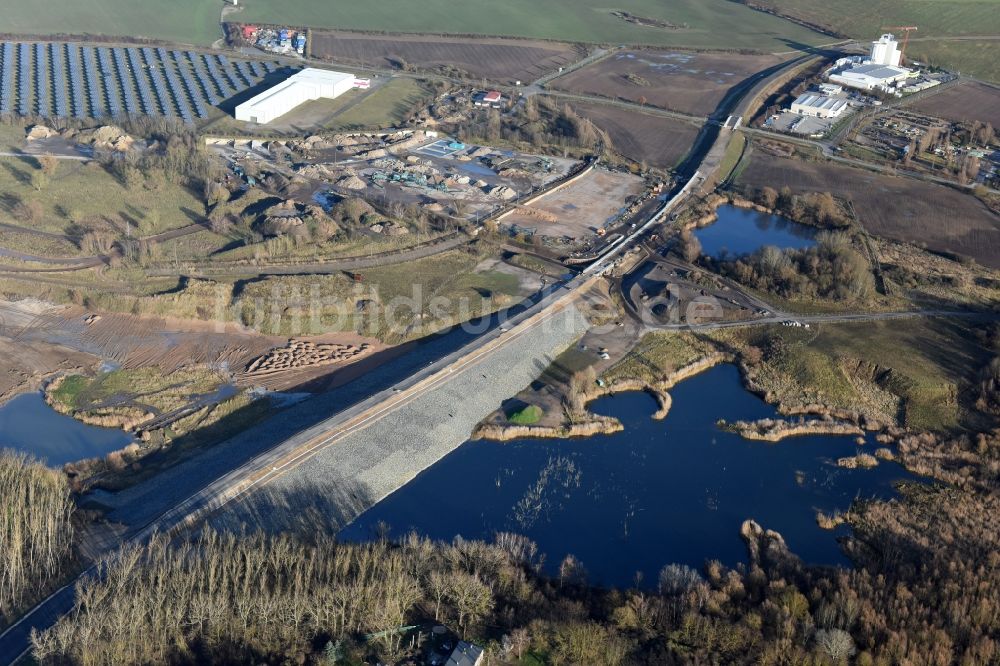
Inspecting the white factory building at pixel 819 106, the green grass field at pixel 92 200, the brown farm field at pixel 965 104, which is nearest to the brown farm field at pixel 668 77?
the white factory building at pixel 819 106

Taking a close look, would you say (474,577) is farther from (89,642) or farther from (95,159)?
(95,159)

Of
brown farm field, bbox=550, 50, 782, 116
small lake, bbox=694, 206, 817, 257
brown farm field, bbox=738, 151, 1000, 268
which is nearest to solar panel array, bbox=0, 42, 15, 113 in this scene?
brown farm field, bbox=550, 50, 782, 116

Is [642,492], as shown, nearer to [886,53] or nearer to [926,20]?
[886,53]

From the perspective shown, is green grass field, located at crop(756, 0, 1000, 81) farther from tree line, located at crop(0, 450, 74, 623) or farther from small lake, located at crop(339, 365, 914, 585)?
tree line, located at crop(0, 450, 74, 623)

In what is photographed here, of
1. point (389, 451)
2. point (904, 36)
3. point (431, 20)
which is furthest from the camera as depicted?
point (904, 36)

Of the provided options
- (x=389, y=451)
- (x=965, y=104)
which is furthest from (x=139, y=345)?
(x=965, y=104)

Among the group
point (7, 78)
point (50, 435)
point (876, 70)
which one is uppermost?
point (876, 70)
